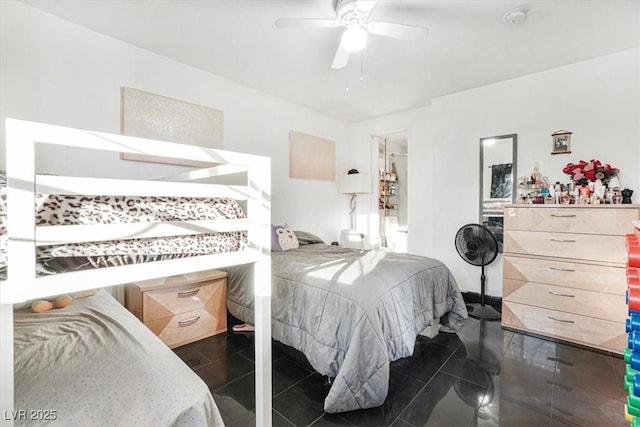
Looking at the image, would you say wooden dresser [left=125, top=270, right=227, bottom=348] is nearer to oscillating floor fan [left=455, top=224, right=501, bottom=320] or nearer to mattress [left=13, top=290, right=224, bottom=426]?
mattress [left=13, top=290, right=224, bottom=426]

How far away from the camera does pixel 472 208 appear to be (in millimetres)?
3232

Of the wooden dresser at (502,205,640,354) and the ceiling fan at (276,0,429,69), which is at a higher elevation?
the ceiling fan at (276,0,429,69)

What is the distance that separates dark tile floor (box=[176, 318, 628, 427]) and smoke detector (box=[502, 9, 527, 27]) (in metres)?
2.43

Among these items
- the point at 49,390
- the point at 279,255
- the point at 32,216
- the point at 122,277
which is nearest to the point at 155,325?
the point at 279,255

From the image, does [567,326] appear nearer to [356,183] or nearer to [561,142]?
[561,142]

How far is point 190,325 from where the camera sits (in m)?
2.30

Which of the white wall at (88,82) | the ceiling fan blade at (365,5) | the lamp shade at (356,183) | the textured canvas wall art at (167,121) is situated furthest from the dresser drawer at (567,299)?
the textured canvas wall art at (167,121)

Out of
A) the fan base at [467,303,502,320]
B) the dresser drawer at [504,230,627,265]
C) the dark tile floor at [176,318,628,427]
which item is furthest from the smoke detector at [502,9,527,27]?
the fan base at [467,303,502,320]

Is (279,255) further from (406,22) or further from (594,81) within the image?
(594,81)

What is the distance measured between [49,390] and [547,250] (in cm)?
316

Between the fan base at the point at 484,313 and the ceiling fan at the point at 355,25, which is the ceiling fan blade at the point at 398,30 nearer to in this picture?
the ceiling fan at the point at 355,25

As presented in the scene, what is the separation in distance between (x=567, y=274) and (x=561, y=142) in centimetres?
127

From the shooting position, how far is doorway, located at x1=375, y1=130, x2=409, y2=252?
5211 millimetres

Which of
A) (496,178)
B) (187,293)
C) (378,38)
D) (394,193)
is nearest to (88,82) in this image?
(187,293)
